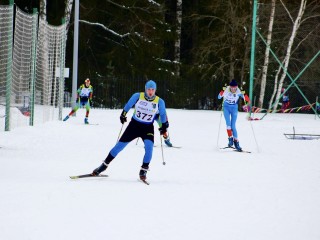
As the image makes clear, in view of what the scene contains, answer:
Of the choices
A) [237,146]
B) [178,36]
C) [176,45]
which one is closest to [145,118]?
[237,146]

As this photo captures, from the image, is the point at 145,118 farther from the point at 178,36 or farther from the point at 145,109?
the point at 178,36

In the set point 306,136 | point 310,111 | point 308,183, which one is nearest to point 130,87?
point 310,111

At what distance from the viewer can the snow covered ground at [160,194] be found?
664cm

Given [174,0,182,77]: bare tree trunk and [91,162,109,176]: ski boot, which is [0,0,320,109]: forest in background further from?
[91,162,109,176]: ski boot

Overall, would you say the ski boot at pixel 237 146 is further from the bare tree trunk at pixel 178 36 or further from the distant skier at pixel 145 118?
the bare tree trunk at pixel 178 36

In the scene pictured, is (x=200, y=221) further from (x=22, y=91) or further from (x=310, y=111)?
(x=310, y=111)

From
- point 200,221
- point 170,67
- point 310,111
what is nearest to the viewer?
point 200,221

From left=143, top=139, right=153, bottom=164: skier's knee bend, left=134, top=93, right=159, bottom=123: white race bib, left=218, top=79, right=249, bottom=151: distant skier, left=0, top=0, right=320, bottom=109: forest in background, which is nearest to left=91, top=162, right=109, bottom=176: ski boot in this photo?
left=143, top=139, right=153, bottom=164: skier's knee bend

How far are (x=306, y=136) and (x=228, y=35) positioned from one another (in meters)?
20.5

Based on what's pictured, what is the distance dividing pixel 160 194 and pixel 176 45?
35213 millimetres

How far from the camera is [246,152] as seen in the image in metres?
15.4

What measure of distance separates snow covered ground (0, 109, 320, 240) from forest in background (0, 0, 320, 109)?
23.1 metres

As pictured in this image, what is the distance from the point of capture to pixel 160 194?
8914mm

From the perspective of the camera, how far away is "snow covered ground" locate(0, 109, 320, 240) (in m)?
6.64
